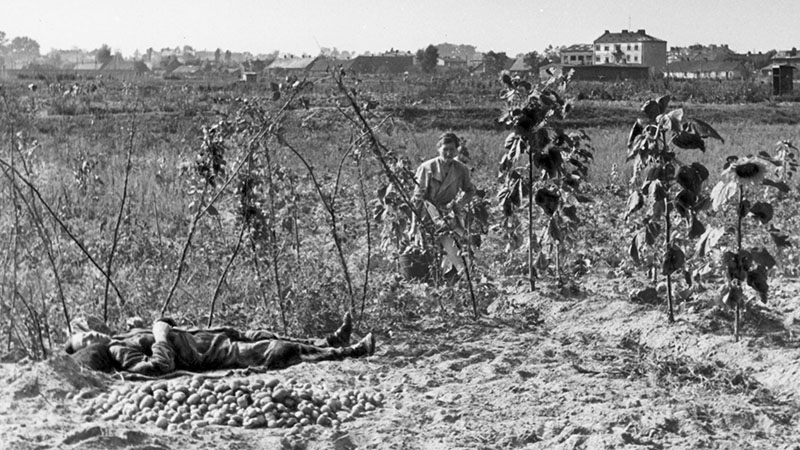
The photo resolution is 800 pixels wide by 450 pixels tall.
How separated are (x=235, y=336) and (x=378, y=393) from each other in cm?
102

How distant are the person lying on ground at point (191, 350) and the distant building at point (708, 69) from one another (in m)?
67.9

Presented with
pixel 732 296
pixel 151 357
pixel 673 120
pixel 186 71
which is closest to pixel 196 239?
pixel 151 357

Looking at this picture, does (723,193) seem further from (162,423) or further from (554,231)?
(162,423)

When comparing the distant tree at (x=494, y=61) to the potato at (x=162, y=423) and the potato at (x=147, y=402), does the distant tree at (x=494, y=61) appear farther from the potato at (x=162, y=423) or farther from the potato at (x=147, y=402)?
the potato at (x=162, y=423)

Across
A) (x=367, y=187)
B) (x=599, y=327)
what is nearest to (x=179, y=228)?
(x=367, y=187)

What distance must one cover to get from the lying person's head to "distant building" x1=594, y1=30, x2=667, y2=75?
279ft

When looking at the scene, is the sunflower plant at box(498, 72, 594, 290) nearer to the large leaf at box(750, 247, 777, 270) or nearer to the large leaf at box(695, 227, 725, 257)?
the large leaf at box(695, 227, 725, 257)

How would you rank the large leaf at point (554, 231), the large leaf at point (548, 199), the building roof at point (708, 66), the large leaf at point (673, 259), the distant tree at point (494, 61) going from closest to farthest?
the large leaf at point (673, 259) → the large leaf at point (548, 199) → the large leaf at point (554, 231) → the distant tree at point (494, 61) → the building roof at point (708, 66)

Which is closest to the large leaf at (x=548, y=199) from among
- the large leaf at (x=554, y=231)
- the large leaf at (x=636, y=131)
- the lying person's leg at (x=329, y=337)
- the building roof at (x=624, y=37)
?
the large leaf at (x=554, y=231)

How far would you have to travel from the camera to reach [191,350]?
531 centimetres

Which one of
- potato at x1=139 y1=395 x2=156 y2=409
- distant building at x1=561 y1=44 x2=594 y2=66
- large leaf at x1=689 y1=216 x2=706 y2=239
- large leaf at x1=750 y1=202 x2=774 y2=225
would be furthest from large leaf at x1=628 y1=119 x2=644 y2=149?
distant building at x1=561 y1=44 x2=594 y2=66

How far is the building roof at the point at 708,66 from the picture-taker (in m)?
72.6

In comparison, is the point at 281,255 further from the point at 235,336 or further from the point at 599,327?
the point at 599,327

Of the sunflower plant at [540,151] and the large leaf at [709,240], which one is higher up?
the sunflower plant at [540,151]
